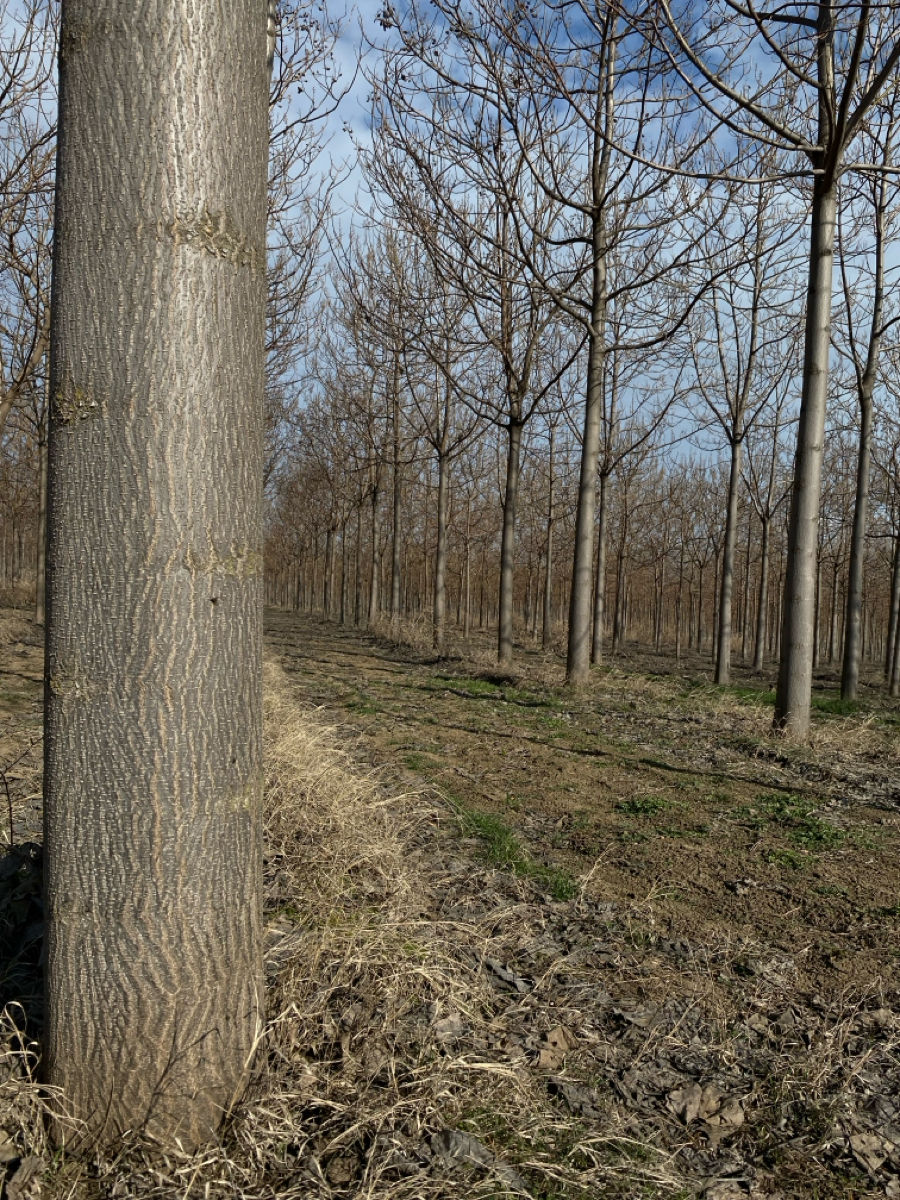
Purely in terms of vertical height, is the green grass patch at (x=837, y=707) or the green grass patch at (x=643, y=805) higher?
the green grass patch at (x=643, y=805)

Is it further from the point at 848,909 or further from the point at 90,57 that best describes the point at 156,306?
the point at 848,909

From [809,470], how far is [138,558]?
6225mm

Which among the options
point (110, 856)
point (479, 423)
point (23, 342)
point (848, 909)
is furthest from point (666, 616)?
point (110, 856)

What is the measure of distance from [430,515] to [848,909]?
71.1 ft

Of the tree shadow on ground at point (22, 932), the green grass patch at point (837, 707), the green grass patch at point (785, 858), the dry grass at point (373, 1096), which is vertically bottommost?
the green grass patch at point (837, 707)

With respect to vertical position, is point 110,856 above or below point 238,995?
above

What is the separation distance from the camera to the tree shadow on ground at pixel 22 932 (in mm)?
1965

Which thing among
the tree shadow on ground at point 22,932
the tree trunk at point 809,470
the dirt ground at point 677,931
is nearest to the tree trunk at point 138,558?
the tree shadow on ground at point 22,932

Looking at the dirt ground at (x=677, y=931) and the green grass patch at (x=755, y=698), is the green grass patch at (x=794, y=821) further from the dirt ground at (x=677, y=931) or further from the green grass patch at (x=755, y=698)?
the green grass patch at (x=755, y=698)

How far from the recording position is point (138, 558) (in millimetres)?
1596

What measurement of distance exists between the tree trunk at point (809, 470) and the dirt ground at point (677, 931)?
0.51 meters

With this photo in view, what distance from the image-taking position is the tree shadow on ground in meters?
1.96

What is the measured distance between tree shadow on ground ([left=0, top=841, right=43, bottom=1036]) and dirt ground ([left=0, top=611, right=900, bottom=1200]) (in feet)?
1.69

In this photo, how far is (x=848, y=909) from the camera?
129 inches
